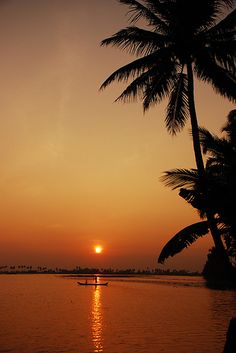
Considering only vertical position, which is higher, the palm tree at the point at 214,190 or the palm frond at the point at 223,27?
the palm frond at the point at 223,27

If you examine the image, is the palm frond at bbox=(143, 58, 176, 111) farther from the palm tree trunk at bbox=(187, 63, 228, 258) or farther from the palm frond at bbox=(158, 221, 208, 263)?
the palm frond at bbox=(158, 221, 208, 263)

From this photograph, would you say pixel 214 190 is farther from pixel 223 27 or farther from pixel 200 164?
pixel 223 27

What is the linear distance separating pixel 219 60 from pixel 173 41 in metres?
1.98

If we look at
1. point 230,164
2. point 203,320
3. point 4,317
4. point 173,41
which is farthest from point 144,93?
point 4,317

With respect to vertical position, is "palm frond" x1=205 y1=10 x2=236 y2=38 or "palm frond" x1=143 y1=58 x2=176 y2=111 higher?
"palm frond" x1=205 y1=10 x2=236 y2=38

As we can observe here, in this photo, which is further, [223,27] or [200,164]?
[223,27]

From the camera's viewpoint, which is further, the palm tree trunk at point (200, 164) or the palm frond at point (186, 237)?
the palm frond at point (186, 237)

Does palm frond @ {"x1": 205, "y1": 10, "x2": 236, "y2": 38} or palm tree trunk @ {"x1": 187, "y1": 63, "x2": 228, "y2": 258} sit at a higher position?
palm frond @ {"x1": 205, "y1": 10, "x2": 236, "y2": 38}

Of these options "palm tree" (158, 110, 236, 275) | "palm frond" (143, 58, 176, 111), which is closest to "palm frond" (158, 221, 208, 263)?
"palm tree" (158, 110, 236, 275)

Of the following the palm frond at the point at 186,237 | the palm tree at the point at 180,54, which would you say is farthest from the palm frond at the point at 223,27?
the palm frond at the point at 186,237

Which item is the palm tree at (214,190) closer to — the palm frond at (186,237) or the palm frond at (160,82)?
the palm frond at (186,237)

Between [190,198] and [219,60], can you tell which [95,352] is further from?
[219,60]

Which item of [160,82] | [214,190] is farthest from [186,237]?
[160,82]

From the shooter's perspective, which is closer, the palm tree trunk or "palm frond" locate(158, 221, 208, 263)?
the palm tree trunk
